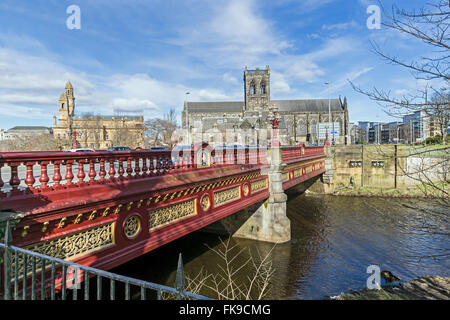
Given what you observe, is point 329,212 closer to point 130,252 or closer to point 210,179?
point 210,179

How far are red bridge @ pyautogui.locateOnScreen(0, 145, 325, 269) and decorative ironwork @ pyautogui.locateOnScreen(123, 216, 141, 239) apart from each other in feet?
0.06

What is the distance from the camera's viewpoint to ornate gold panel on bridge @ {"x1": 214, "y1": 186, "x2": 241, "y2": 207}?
321 inches

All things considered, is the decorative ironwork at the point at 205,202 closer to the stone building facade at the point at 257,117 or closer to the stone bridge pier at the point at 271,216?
the stone bridge pier at the point at 271,216

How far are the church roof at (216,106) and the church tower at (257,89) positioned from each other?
7.49 m

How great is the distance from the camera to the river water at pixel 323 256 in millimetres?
9055

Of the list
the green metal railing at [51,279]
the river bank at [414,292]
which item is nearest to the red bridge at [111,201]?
the green metal railing at [51,279]

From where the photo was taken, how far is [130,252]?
4984 mm

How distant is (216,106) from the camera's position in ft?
268

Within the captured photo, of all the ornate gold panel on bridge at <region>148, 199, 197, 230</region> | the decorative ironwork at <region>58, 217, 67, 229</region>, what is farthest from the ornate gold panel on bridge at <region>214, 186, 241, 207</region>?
the decorative ironwork at <region>58, 217, 67, 229</region>

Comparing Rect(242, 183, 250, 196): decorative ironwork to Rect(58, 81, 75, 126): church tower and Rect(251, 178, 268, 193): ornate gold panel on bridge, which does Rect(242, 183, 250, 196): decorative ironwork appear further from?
Rect(58, 81, 75, 126): church tower

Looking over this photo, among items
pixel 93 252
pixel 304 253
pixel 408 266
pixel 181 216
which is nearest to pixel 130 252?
pixel 93 252

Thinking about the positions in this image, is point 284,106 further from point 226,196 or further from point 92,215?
point 92,215
